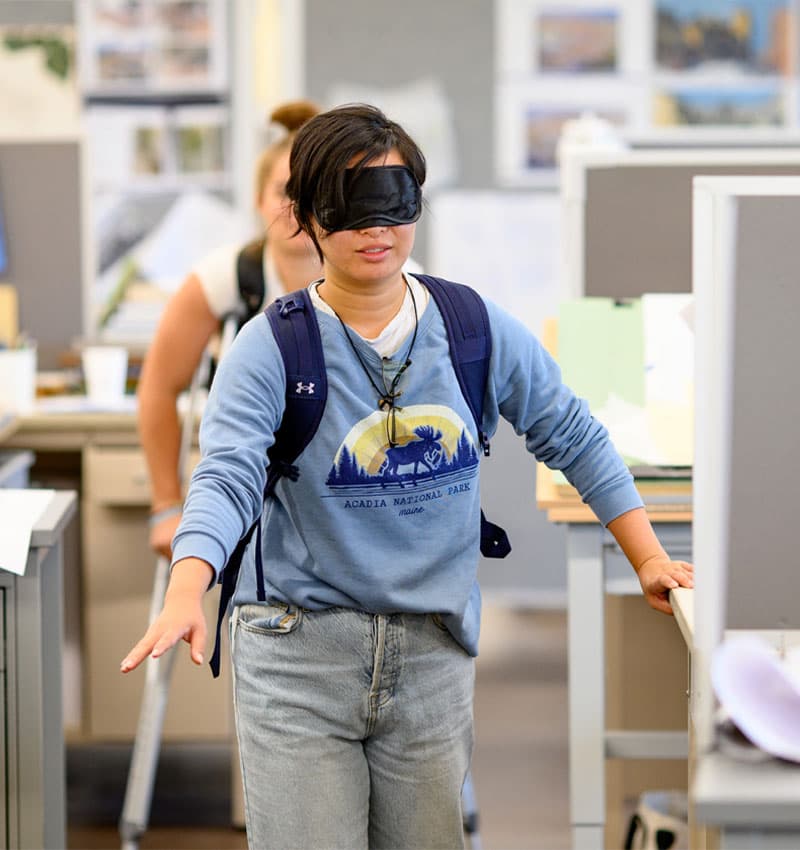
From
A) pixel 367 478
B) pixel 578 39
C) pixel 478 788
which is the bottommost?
pixel 478 788

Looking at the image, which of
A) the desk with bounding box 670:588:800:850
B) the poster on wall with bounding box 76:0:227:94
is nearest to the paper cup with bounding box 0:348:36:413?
the poster on wall with bounding box 76:0:227:94

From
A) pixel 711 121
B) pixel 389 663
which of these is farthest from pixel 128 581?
pixel 711 121

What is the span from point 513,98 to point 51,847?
144 inches

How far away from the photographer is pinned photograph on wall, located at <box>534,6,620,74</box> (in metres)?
5.16

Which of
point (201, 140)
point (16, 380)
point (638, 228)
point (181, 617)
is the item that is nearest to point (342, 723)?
point (181, 617)

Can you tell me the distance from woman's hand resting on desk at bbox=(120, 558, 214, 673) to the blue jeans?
21cm

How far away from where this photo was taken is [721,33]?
5.21 meters

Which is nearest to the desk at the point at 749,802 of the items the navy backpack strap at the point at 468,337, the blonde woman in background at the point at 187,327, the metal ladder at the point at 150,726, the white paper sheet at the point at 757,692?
the white paper sheet at the point at 757,692

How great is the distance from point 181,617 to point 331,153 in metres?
0.46

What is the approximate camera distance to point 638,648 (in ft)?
8.67

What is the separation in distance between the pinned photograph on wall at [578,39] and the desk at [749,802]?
4348 mm

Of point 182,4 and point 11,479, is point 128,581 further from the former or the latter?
point 182,4

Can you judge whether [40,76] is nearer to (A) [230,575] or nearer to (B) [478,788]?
(B) [478,788]

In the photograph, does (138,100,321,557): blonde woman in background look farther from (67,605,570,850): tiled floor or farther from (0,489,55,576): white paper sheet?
(67,605,570,850): tiled floor
